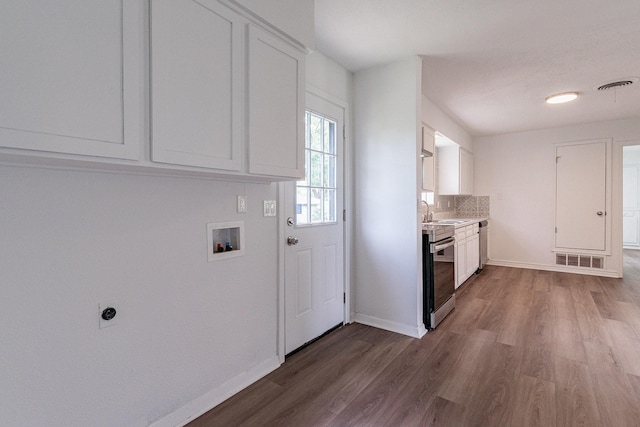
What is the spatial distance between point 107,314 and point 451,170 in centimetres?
489

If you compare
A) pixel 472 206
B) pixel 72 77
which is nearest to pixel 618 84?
pixel 472 206

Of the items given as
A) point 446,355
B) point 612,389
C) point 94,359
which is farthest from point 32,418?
point 612,389

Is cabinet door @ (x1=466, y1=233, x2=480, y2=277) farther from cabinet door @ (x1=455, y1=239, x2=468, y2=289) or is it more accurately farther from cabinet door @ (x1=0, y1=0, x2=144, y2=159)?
cabinet door @ (x1=0, y1=0, x2=144, y2=159)

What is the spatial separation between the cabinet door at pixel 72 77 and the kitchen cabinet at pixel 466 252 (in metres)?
3.63

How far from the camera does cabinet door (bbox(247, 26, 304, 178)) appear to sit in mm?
1598

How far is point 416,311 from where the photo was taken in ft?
8.86

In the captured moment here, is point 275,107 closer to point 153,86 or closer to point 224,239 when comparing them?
point 153,86

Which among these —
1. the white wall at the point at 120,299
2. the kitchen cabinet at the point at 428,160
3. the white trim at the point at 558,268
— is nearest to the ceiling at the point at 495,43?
the kitchen cabinet at the point at 428,160

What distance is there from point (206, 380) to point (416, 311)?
179 cm

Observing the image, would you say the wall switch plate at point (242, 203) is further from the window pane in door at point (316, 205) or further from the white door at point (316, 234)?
the window pane in door at point (316, 205)

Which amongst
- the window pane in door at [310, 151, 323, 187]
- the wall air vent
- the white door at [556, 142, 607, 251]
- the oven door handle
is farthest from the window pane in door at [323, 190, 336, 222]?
the wall air vent

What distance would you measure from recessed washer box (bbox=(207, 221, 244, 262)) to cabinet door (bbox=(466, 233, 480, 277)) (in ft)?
11.6

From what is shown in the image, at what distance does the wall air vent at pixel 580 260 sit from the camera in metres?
4.89

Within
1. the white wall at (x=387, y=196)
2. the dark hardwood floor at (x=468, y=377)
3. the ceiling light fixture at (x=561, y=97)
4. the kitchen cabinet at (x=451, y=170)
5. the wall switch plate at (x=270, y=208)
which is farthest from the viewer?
A: the kitchen cabinet at (x=451, y=170)
